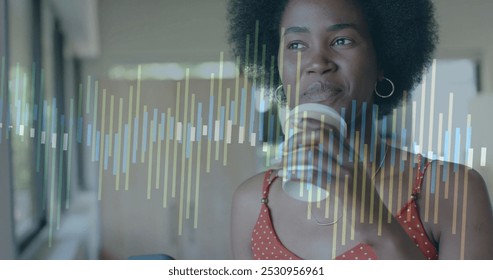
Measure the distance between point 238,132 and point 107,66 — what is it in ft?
1.34

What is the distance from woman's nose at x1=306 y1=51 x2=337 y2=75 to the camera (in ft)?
5.50

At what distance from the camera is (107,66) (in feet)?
5.87

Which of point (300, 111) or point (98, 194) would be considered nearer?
point (300, 111)

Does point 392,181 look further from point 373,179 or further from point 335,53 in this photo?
point 335,53

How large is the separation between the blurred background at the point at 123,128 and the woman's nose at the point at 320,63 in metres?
0.17

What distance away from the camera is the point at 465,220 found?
1.63m

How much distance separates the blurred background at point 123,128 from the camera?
1.77 meters

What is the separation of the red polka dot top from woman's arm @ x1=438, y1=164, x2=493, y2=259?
1.9 inches

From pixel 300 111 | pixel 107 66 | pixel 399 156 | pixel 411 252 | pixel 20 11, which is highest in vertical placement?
pixel 20 11

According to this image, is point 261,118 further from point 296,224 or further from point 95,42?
point 95,42

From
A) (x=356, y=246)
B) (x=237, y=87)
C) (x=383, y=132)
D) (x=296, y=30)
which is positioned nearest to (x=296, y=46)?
(x=296, y=30)

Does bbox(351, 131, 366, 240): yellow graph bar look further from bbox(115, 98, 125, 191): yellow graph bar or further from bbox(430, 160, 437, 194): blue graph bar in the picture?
bbox(115, 98, 125, 191): yellow graph bar

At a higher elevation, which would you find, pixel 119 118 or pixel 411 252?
pixel 119 118

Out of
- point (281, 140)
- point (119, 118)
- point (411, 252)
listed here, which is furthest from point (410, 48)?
point (119, 118)
